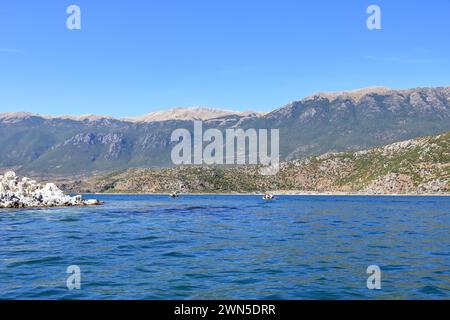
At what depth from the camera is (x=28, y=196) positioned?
145 metres

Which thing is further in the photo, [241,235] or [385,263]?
[241,235]

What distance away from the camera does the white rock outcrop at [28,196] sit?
134m

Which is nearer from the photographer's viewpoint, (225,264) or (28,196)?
(225,264)

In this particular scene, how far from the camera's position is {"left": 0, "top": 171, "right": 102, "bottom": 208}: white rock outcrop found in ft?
441

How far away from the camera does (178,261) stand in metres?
38.8

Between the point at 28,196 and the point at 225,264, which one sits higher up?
the point at 225,264

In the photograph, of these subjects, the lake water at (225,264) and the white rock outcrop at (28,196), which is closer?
the lake water at (225,264)

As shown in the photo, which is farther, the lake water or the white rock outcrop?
the white rock outcrop
